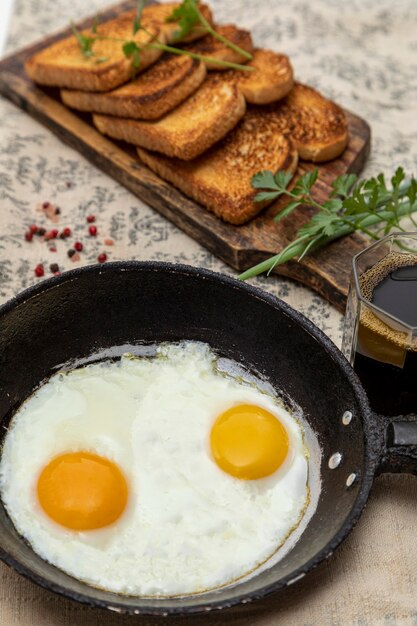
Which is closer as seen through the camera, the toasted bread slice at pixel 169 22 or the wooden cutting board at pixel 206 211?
the wooden cutting board at pixel 206 211

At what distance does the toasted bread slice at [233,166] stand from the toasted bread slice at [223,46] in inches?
16.3

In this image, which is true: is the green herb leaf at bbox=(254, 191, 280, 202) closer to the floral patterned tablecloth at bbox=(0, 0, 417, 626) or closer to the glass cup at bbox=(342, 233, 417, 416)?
the floral patterned tablecloth at bbox=(0, 0, 417, 626)

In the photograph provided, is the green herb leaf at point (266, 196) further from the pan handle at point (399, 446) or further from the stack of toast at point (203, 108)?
the pan handle at point (399, 446)

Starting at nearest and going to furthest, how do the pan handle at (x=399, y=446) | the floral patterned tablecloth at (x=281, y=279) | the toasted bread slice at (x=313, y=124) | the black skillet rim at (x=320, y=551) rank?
the black skillet rim at (x=320, y=551) → the pan handle at (x=399, y=446) → the floral patterned tablecloth at (x=281, y=279) → the toasted bread slice at (x=313, y=124)

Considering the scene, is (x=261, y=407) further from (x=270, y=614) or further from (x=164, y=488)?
(x=270, y=614)

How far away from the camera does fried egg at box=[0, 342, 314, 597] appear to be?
2.13 meters

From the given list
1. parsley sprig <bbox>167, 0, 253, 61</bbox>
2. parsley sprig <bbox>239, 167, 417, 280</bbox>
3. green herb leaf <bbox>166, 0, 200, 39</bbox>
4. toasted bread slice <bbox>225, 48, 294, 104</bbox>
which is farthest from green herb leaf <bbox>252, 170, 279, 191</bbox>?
green herb leaf <bbox>166, 0, 200, 39</bbox>

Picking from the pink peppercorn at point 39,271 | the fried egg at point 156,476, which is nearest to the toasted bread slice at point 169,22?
the pink peppercorn at point 39,271

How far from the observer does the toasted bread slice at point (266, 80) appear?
11.5 ft

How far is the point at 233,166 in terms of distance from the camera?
332cm

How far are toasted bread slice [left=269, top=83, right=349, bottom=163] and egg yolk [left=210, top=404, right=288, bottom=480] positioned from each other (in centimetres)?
143

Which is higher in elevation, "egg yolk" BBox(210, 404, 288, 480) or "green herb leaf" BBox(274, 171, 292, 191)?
"green herb leaf" BBox(274, 171, 292, 191)

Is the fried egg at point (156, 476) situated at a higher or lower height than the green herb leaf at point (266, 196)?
lower

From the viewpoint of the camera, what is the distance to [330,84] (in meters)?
4.12
